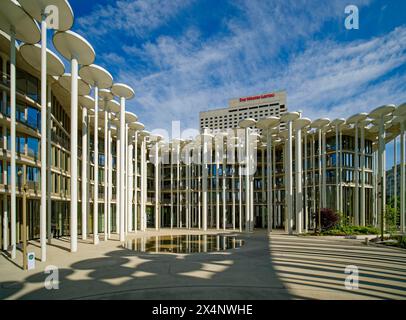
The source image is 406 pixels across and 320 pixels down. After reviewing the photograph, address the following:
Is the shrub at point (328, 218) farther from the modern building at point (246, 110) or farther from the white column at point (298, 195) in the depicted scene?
the modern building at point (246, 110)

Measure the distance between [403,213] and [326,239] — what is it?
13614 millimetres

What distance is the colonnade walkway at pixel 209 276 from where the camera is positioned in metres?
8.98

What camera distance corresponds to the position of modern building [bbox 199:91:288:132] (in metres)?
125

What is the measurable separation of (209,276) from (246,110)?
126 metres

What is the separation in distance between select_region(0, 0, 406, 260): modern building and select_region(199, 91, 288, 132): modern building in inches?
3101

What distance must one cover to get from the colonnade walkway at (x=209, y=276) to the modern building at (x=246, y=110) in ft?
351

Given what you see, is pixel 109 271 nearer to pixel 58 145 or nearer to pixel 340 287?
pixel 340 287

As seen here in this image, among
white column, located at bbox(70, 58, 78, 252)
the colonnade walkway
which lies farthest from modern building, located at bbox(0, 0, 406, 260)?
the colonnade walkway

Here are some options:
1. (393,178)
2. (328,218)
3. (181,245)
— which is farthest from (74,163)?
(393,178)

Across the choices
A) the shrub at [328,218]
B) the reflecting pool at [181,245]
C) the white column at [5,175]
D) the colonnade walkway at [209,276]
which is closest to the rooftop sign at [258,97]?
the shrub at [328,218]

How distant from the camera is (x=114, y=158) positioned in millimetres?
40594

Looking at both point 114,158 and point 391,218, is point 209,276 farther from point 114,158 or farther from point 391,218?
point 114,158

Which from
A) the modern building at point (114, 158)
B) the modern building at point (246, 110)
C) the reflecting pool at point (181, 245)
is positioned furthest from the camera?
the modern building at point (246, 110)

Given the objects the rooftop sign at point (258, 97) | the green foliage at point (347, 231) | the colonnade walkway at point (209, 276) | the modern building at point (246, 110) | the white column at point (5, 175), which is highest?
the rooftop sign at point (258, 97)
